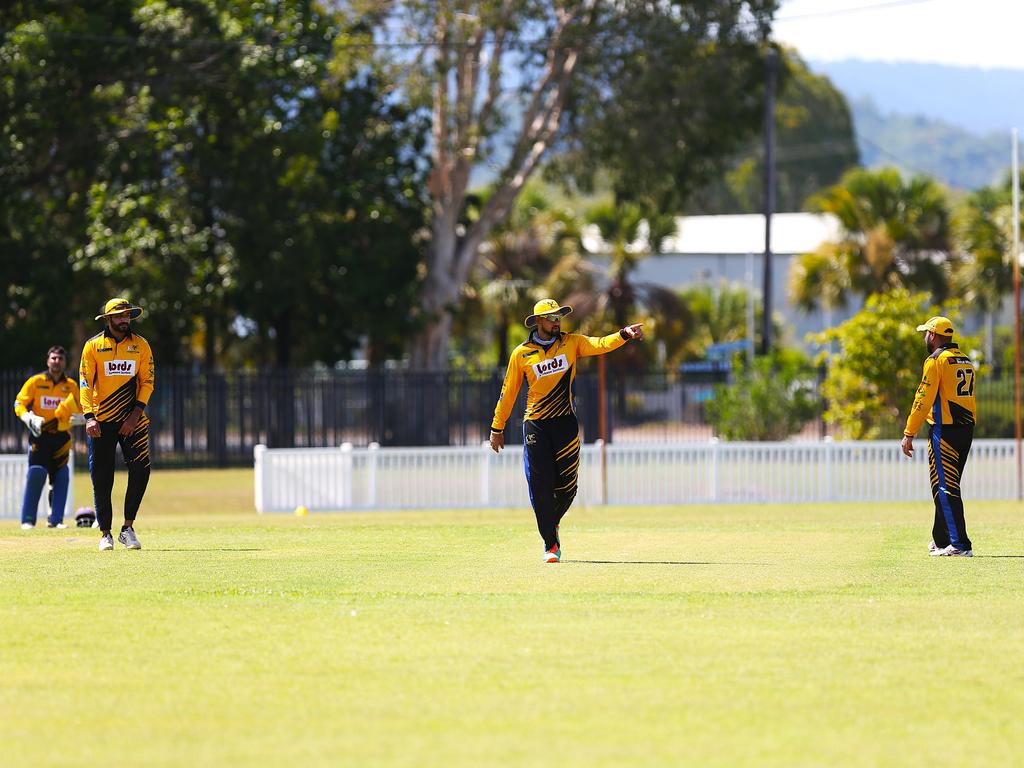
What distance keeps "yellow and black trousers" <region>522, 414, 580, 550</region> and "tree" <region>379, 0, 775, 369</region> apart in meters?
Answer: 25.9

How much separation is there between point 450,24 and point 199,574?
90.6 ft

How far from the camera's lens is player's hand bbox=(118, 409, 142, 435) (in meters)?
12.9

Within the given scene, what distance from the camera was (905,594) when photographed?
10.1 meters

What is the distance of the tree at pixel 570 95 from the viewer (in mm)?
38125

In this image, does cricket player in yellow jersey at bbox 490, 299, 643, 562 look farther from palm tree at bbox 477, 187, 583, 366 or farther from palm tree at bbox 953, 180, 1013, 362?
palm tree at bbox 477, 187, 583, 366

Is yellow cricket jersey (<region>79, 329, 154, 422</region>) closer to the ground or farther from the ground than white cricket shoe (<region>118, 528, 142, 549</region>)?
farther from the ground

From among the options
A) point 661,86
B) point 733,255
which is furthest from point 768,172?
point 733,255

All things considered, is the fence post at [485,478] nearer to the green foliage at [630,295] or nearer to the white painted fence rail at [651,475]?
the white painted fence rail at [651,475]

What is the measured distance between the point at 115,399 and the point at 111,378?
0.16 meters

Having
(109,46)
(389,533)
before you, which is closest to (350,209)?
(109,46)

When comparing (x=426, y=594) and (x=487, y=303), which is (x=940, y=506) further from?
(x=487, y=303)

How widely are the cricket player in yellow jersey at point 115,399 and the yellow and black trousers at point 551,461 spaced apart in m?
2.88

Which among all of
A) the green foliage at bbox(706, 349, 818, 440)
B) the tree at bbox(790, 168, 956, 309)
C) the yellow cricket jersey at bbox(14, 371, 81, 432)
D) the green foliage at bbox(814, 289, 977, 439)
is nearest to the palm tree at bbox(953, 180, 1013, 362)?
the tree at bbox(790, 168, 956, 309)

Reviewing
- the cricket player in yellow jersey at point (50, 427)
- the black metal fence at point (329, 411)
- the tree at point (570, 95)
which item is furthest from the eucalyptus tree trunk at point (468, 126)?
the cricket player in yellow jersey at point (50, 427)
